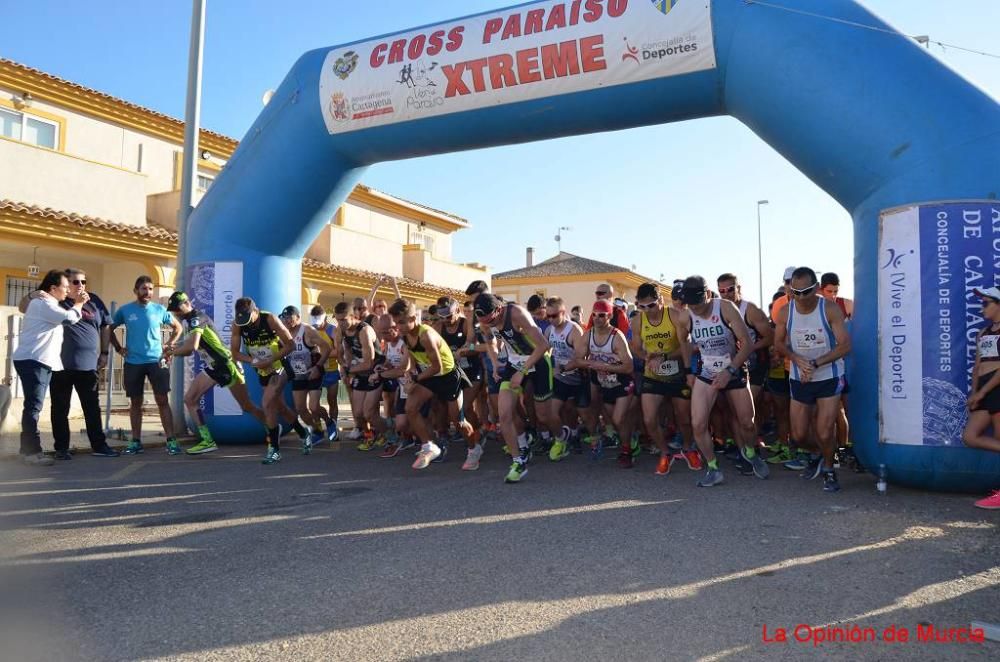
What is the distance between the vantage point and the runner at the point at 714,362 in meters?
6.30

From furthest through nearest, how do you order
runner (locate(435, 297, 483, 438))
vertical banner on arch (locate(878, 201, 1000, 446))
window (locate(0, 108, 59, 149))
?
window (locate(0, 108, 59, 149)), runner (locate(435, 297, 483, 438)), vertical banner on arch (locate(878, 201, 1000, 446))

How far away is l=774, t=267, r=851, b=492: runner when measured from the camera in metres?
5.98

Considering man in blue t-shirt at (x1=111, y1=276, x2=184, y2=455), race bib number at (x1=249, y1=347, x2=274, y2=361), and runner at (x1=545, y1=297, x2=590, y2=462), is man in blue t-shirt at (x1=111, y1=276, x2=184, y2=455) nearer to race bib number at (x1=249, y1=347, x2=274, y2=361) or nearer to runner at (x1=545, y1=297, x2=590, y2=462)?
race bib number at (x1=249, y1=347, x2=274, y2=361)

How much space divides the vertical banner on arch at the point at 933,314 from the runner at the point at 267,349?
617cm

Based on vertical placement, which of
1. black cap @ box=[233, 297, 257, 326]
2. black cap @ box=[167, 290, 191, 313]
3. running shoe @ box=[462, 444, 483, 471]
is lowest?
running shoe @ box=[462, 444, 483, 471]

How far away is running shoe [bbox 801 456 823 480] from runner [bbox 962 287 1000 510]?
139cm

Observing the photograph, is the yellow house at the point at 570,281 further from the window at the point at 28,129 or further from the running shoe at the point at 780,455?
the running shoe at the point at 780,455

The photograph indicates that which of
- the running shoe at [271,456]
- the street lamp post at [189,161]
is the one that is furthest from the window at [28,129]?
the running shoe at [271,456]

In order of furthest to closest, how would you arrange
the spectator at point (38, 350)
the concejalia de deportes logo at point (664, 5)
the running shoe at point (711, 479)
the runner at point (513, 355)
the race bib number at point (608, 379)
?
the race bib number at point (608, 379) → the spectator at point (38, 350) → the concejalia de deportes logo at point (664, 5) → the runner at point (513, 355) → the running shoe at point (711, 479)

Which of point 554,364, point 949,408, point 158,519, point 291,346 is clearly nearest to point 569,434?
point 554,364

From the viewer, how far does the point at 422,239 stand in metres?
29.4

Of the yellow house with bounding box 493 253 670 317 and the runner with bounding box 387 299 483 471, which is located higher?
the yellow house with bounding box 493 253 670 317

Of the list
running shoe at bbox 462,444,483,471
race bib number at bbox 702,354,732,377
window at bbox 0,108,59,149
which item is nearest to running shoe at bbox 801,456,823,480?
race bib number at bbox 702,354,732,377

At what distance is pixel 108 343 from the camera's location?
8.62 m
